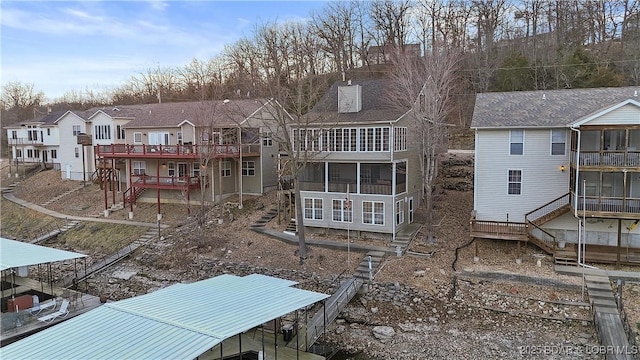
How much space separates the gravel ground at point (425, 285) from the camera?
624 inches

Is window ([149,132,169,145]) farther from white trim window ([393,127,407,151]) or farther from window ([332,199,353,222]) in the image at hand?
white trim window ([393,127,407,151])

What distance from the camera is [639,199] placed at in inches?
762

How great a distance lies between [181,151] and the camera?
31859mm

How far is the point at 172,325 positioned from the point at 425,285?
1170cm

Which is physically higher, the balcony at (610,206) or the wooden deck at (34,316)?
the balcony at (610,206)

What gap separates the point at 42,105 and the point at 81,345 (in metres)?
89.2

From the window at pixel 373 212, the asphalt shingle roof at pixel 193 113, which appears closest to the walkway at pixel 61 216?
the asphalt shingle roof at pixel 193 113

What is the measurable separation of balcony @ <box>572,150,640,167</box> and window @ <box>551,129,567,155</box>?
1716mm

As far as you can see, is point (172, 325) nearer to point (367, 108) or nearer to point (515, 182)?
point (515, 182)

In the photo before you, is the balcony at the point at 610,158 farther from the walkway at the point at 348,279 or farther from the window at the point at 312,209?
the window at the point at 312,209

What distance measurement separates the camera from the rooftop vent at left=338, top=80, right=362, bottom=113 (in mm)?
26644

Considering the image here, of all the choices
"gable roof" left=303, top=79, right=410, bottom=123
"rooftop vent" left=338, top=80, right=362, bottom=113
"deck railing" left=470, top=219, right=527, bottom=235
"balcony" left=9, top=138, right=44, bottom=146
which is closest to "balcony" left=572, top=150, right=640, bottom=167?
"deck railing" left=470, top=219, right=527, bottom=235

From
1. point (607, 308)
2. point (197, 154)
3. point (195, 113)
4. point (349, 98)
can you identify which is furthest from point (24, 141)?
point (607, 308)

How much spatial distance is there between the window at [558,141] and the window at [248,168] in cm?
2032
